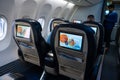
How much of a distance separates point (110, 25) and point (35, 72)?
395cm

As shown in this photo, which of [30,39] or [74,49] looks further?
[30,39]

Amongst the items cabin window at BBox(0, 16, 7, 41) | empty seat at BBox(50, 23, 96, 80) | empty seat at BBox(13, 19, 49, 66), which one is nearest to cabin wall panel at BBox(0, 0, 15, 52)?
cabin window at BBox(0, 16, 7, 41)

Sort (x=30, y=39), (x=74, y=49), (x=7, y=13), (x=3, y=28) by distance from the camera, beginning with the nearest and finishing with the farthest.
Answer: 1. (x=74, y=49)
2. (x=30, y=39)
3. (x=7, y=13)
4. (x=3, y=28)

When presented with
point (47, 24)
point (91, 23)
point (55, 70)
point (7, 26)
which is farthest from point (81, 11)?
point (55, 70)

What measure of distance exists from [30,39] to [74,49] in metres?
0.91

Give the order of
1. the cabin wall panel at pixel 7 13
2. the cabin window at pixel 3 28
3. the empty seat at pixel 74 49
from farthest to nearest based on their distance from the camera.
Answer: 1. the cabin window at pixel 3 28
2. the cabin wall panel at pixel 7 13
3. the empty seat at pixel 74 49

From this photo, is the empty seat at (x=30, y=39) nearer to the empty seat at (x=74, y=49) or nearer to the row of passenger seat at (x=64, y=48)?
the row of passenger seat at (x=64, y=48)

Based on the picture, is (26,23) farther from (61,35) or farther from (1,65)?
(1,65)

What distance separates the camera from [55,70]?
254 cm

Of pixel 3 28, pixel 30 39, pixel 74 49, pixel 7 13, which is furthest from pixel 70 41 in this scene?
pixel 3 28

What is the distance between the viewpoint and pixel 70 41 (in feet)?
6.99

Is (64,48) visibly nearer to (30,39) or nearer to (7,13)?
(30,39)

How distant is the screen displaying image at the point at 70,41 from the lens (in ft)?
6.72

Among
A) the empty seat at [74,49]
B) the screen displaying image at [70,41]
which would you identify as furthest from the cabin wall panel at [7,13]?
the screen displaying image at [70,41]
